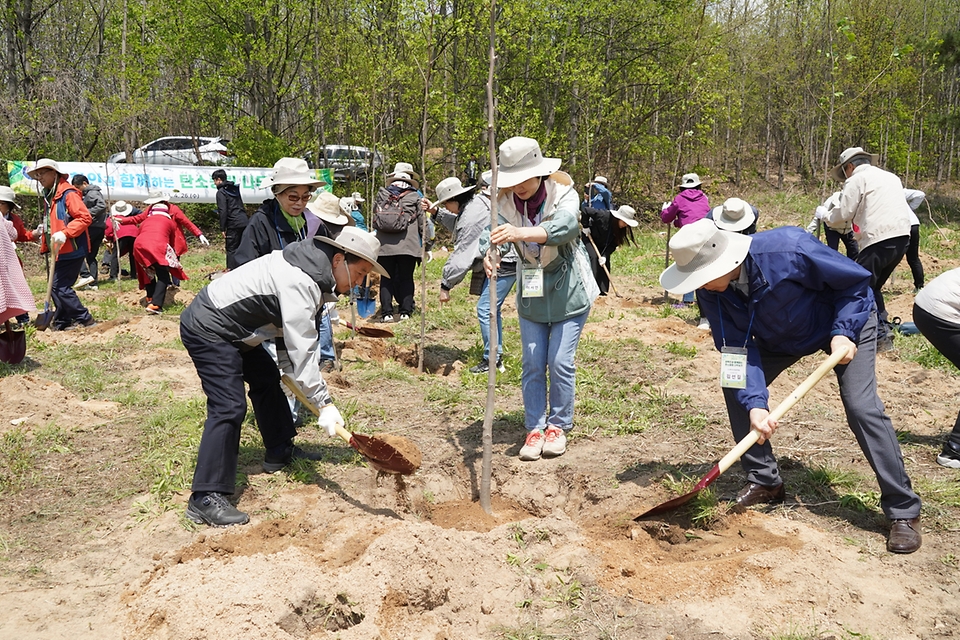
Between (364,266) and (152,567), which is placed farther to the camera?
(364,266)

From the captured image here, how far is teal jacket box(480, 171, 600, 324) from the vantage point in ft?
14.2

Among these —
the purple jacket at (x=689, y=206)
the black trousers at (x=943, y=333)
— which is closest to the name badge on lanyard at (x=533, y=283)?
the black trousers at (x=943, y=333)

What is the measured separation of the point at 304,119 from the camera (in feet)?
60.5

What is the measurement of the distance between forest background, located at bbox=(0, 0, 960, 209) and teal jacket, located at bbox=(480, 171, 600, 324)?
10.1m

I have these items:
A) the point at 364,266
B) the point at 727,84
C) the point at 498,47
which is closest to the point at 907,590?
the point at 364,266

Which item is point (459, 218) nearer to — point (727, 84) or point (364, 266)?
→ point (364, 266)

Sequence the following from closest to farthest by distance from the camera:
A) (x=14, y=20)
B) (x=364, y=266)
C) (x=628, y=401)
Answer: (x=364, y=266)
(x=628, y=401)
(x=14, y=20)

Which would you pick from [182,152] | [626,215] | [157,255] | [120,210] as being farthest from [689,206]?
[182,152]

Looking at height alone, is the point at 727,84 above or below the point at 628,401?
above

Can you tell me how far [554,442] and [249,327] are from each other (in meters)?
2.00

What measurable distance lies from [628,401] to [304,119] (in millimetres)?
14729

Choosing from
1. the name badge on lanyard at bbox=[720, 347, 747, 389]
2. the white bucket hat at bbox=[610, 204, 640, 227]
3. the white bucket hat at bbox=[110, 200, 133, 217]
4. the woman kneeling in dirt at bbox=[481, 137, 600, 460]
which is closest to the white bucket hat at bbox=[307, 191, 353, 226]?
the woman kneeling in dirt at bbox=[481, 137, 600, 460]

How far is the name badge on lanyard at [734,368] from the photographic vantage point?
360 cm

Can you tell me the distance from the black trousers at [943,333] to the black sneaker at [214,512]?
389cm
